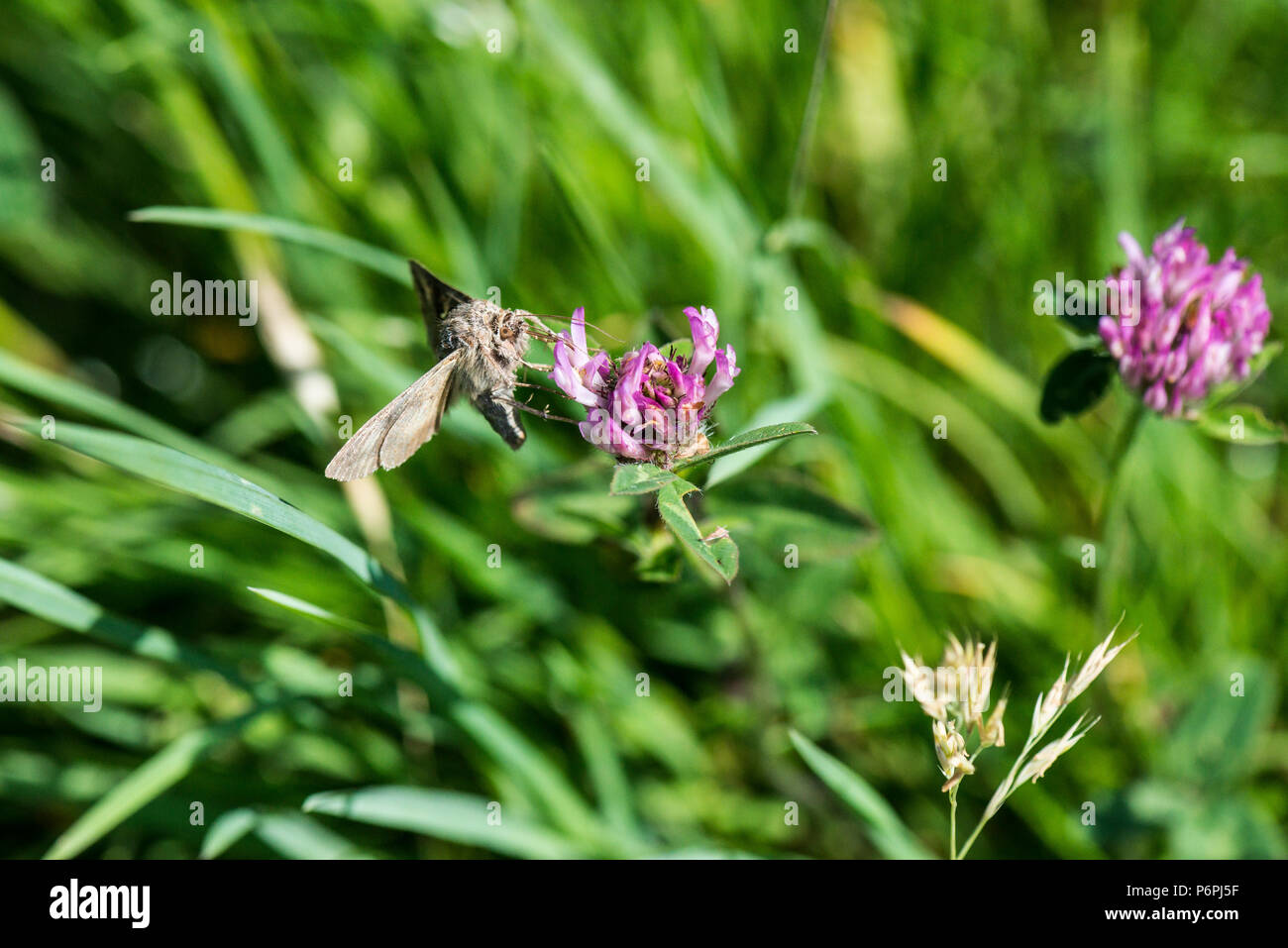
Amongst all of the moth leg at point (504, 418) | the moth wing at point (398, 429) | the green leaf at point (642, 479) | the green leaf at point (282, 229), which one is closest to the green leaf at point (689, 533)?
the green leaf at point (642, 479)

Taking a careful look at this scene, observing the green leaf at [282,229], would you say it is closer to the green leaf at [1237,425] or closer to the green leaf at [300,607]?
the green leaf at [300,607]

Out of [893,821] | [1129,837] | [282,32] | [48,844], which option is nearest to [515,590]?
[893,821]

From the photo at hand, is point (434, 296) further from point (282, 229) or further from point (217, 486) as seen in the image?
point (217, 486)

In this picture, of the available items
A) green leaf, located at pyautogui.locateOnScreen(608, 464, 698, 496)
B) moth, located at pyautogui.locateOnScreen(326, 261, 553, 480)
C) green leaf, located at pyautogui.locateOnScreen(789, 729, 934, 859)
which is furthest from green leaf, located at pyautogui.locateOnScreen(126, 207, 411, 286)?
green leaf, located at pyautogui.locateOnScreen(789, 729, 934, 859)

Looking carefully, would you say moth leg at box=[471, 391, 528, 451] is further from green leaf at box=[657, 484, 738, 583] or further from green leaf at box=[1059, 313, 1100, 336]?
green leaf at box=[1059, 313, 1100, 336]

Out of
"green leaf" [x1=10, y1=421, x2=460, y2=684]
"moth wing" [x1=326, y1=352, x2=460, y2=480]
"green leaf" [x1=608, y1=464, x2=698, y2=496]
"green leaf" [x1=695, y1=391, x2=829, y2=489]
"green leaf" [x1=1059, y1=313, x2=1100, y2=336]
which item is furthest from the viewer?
"green leaf" [x1=1059, y1=313, x2=1100, y2=336]

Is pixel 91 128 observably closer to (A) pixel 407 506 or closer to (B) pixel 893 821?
Result: (A) pixel 407 506
